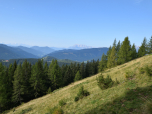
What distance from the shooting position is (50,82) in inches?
1882

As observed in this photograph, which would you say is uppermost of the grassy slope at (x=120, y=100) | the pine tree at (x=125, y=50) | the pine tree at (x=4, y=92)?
the pine tree at (x=125, y=50)

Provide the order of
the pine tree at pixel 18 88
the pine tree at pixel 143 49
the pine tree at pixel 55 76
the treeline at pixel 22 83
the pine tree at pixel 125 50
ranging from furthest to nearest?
1. the pine tree at pixel 143 49
2. the pine tree at pixel 55 76
3. the pine tree at pixel 125 50
4. the pine tree at pixel 18 88
5. the treeline at pixel 22 83

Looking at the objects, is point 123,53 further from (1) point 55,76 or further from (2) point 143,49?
(1) point 55,76

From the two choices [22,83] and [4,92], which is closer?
[4,92]

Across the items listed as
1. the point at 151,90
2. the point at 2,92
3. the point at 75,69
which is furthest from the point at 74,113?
the point at 75,69

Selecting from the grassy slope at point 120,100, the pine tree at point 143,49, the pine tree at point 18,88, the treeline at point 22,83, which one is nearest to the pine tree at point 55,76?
the treeline at point 22,83

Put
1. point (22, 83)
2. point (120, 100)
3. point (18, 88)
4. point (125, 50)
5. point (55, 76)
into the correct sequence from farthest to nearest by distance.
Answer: point (55, 76)
point (125, 50)
point (22, 83)
point (18, 88)
point (120, 100)

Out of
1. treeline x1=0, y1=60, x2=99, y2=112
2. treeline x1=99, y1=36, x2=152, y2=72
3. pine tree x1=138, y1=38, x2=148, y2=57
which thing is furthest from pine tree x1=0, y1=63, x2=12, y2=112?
pine tree x1=138, y1=38, x2=148, y2=57

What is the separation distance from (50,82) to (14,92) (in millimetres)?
16918

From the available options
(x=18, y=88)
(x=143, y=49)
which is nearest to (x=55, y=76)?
(x=18, y=88)

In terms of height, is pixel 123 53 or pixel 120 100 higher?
pixel 123 53

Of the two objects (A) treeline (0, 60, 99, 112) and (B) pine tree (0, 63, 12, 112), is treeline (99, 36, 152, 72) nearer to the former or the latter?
(A) treeline (0, 60, 99, 112)

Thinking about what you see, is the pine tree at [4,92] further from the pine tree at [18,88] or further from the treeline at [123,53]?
the treeline at [123,53]

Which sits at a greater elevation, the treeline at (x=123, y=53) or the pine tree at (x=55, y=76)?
the treeline at (x=123, y=53)
